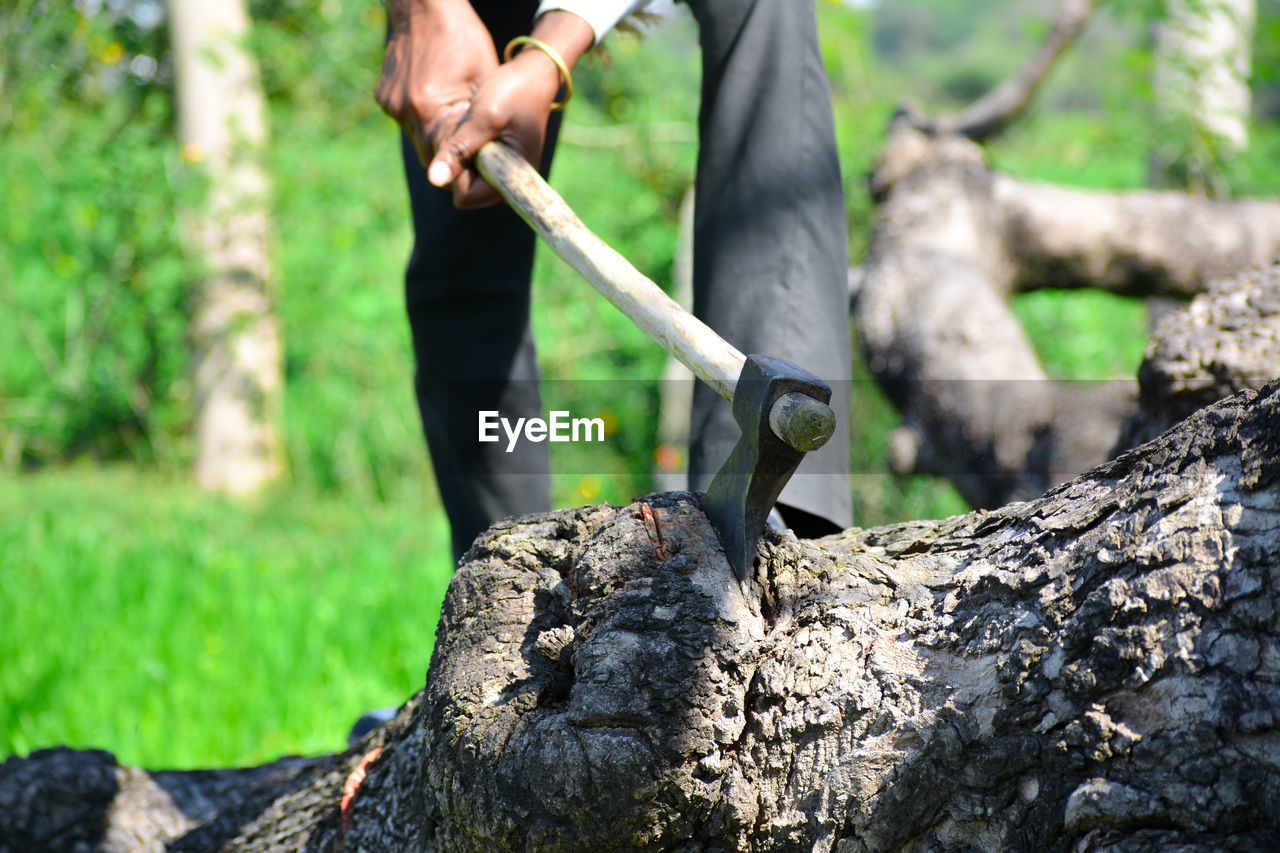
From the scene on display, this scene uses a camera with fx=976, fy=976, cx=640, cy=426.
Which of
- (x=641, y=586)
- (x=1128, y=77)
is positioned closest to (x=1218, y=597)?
(x=641, y=586)

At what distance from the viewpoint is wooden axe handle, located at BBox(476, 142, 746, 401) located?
1.21m

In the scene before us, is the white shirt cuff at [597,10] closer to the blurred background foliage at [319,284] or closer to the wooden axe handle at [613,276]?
the wooden axe handle at [613,276]

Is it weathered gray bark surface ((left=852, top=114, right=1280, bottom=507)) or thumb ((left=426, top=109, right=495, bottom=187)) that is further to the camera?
weathered gray bark surface ((left=852, top=114, right=1280, bottom=507))

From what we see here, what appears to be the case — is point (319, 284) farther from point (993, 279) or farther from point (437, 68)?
point (437, 68)

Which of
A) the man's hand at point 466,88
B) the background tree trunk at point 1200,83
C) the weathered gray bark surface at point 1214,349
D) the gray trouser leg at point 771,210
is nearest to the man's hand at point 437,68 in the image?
the man's hand at point 466,88

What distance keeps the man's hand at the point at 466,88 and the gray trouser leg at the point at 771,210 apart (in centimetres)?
27

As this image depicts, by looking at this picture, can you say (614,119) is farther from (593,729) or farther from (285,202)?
(593,729)

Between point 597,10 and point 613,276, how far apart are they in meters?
0.59

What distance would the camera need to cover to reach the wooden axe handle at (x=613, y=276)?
1208 millimetres

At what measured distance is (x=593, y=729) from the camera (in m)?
0.97

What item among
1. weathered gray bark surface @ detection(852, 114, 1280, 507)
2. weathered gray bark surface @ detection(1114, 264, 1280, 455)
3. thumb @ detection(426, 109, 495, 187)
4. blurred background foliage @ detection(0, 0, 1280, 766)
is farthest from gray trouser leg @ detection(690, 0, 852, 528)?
blurred background foliage @ detection(0, 0, 1280, 766)

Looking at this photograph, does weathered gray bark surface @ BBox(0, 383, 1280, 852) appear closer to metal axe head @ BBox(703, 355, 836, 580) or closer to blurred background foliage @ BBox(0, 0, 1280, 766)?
metal axe head @ BBox(703, 355, 836, 580)

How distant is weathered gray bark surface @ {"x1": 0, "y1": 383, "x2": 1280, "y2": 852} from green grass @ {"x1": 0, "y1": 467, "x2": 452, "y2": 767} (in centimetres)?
170

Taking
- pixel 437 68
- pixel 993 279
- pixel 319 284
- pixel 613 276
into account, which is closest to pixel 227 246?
pixel 319 284
